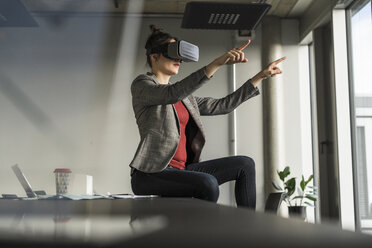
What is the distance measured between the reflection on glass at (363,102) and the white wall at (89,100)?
109 cm

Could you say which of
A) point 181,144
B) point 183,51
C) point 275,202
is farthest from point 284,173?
point 183,51

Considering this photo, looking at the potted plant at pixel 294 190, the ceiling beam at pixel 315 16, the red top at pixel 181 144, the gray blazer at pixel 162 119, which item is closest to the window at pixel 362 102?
the ceiling beam at pixel 315 16

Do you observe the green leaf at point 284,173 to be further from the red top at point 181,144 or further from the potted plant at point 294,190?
the red top at point 181,144

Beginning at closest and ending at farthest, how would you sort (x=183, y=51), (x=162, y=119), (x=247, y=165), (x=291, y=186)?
(x=183, y=51) < (x=247, y=165) < (x=162, y=119) < (x=291, y=186)

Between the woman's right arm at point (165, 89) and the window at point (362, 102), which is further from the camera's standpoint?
the window at point (362, 102)

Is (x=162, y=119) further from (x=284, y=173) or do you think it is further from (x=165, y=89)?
(x=284, y=173)

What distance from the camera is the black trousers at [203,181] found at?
1749 millimetres

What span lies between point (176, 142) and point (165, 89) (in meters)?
0.20

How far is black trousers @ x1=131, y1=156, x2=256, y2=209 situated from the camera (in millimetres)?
1749

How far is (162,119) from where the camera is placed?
2010 mm

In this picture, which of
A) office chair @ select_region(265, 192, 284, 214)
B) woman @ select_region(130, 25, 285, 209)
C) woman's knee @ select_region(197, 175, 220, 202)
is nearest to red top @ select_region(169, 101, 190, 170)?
woman @ select_region(130, 25, 285, 209)

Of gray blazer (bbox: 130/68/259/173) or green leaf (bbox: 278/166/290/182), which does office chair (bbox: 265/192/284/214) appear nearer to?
gray blazer (bbox: 130/68/259/173)

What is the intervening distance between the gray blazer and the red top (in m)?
0.02

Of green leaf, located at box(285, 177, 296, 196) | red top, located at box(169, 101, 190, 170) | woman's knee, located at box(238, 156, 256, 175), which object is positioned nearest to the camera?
woman's knee, located at box(238, 156, 256, 175)
